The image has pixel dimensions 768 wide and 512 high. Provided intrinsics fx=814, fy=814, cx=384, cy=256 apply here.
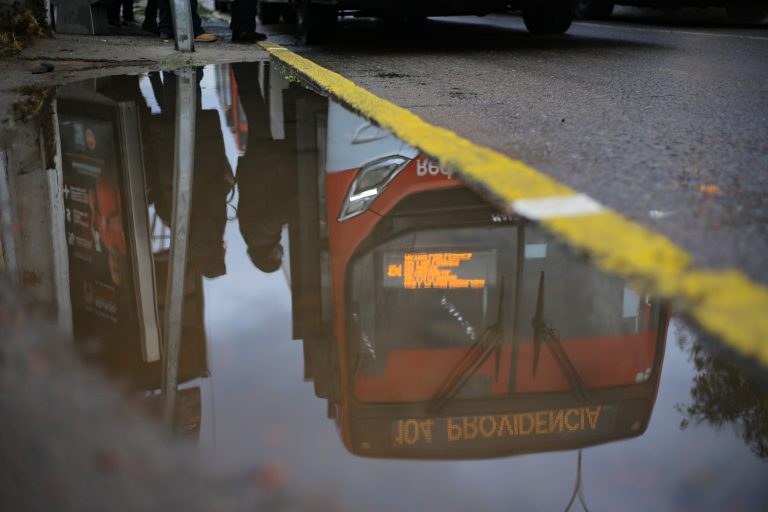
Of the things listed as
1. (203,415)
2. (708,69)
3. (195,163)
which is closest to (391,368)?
(203,415)

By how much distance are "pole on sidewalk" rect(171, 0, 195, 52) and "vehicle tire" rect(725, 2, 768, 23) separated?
870cm

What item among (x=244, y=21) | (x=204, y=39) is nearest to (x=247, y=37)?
(x=244, y=21)

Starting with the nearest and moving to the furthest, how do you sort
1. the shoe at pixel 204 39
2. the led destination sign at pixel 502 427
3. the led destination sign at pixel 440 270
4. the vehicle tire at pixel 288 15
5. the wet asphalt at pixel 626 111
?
the led destination sign at pixel 502 427
the led destination sign at pixel 440 270
the wet asphalt at pixel 626 111
the shoe at pixel 204 39
the vehicle tire at pixel 288 15

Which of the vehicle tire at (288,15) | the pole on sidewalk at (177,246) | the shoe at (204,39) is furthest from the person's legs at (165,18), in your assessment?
the pole on sidewalk at (177,246)

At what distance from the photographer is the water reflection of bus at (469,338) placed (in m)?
1.48

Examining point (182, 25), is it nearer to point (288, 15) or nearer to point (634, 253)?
point (288, 15)

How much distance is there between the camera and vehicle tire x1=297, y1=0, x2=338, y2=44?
855 cm

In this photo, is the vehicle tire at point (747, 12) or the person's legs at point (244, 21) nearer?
the person's legs at point (244, 21)

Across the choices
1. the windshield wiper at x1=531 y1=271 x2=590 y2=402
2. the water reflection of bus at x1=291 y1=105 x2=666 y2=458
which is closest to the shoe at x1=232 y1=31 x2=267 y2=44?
the water reflection of bus at x1=291 y1=105 x2=666 y2=458

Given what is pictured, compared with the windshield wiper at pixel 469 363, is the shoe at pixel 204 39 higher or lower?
higher

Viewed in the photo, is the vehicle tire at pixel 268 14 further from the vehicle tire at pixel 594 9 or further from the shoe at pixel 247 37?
the vehicle tire at pixel 594 9

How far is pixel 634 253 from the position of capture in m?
2.02

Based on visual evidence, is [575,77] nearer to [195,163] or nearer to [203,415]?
[195,163]

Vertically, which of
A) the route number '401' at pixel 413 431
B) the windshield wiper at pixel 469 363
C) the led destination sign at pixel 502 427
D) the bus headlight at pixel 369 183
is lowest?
the route number '401' at pixel 413 431
